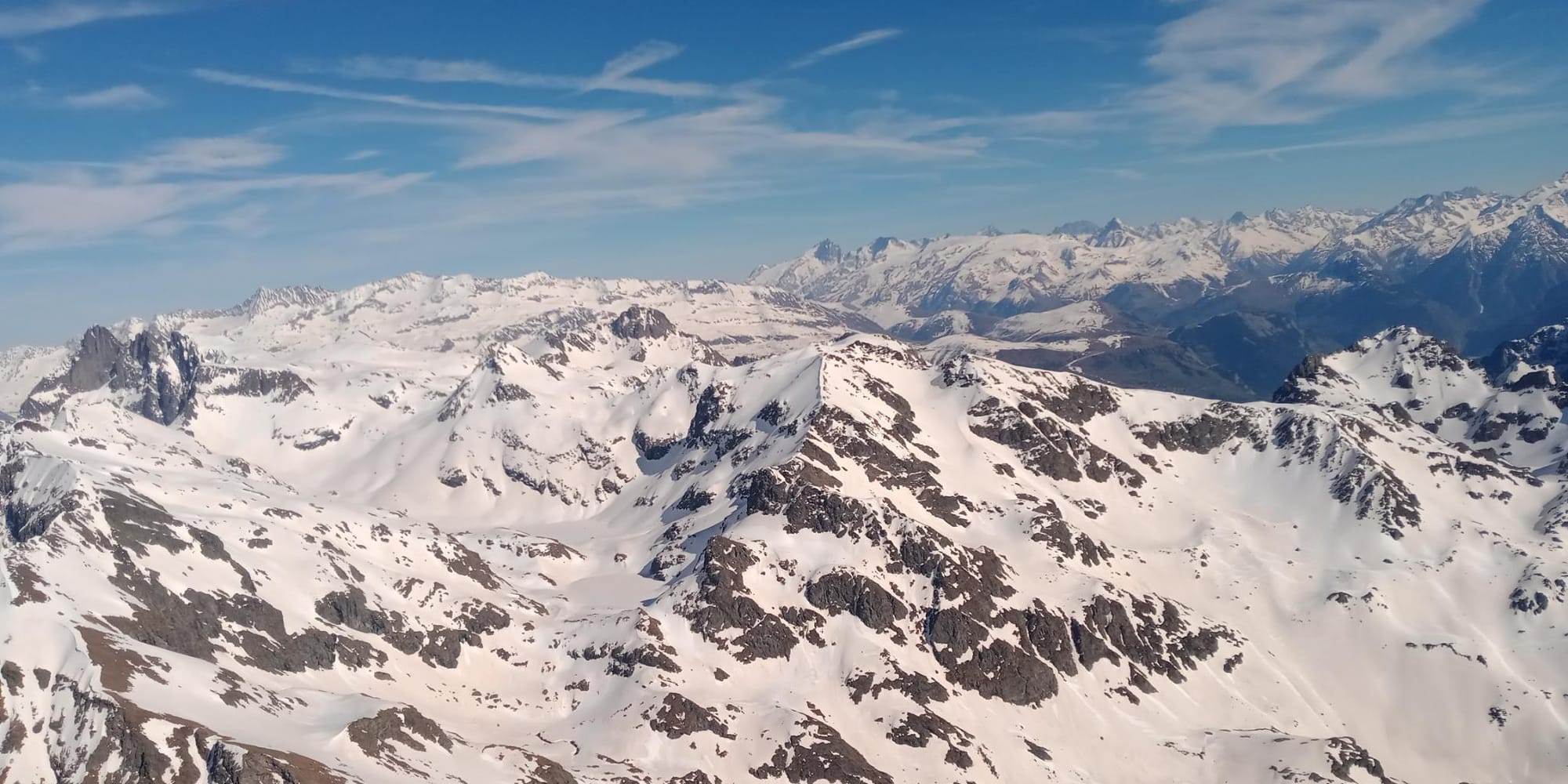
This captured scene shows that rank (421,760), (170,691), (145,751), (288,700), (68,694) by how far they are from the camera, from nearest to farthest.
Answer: (145,751), (68,694), (170,691), (421,760), (288,700)

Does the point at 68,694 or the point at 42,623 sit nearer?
the point at 68,694

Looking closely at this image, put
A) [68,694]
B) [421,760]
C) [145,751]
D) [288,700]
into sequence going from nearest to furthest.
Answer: [145,751]
[68,694]
[421,760]
[288,700]

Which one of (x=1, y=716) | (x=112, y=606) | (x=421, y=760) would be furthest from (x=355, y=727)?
(x=112, y=606)

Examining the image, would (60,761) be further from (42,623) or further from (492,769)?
(492,769)

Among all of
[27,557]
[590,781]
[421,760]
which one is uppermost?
[27,557]

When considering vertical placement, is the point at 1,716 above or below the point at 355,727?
above

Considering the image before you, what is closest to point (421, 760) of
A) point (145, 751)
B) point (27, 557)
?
point (145, 751)

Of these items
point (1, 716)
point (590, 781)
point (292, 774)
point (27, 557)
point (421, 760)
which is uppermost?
point (27, 557)

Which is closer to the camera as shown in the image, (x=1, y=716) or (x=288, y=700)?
(x=1, y=716)

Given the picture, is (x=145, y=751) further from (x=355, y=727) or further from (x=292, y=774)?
(x=355, y=727)

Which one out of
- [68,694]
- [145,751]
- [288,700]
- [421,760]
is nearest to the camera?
[145,751]
